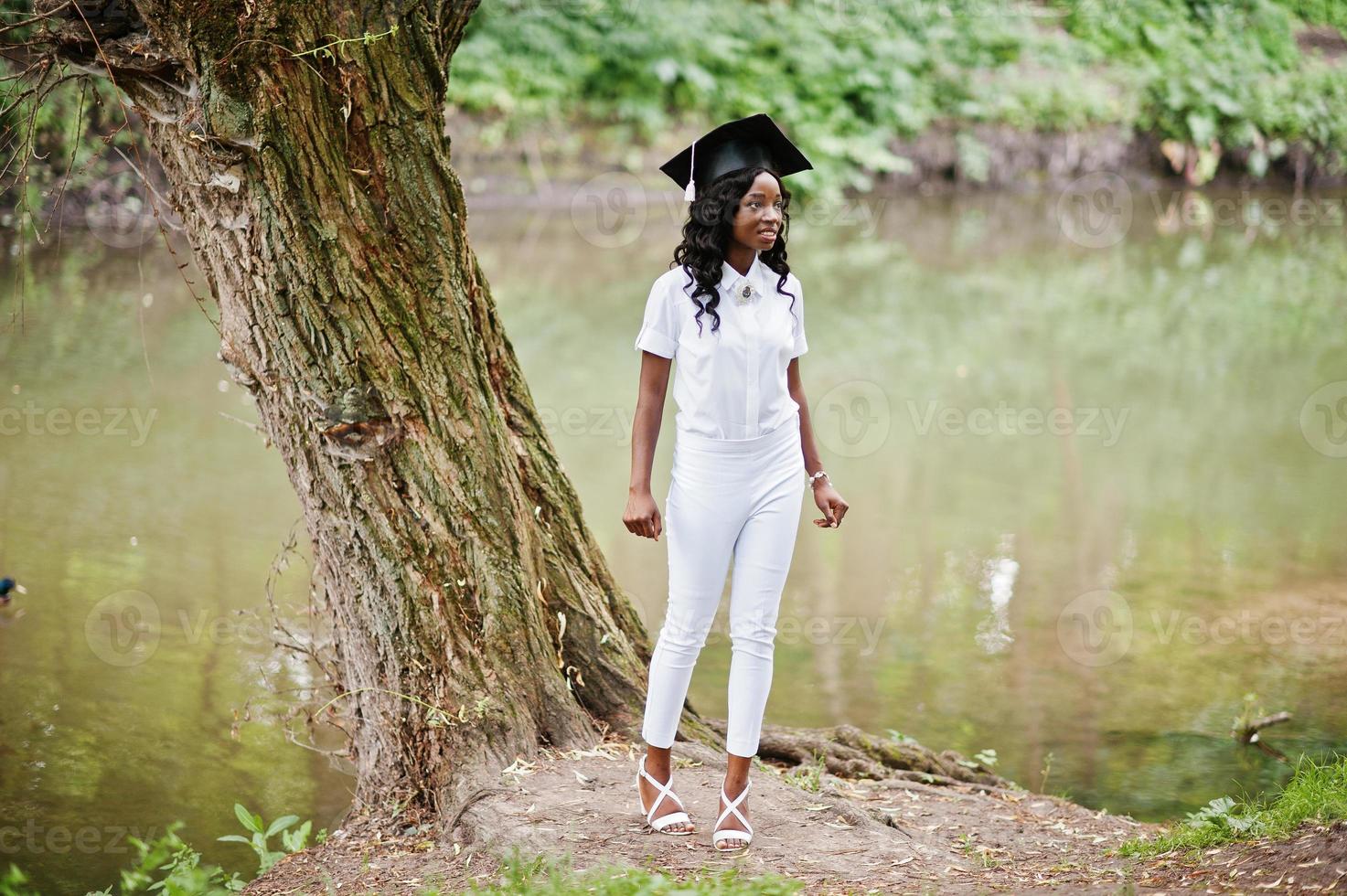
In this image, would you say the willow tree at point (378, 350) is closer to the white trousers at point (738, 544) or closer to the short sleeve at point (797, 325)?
the white trousers at point (738, 544)

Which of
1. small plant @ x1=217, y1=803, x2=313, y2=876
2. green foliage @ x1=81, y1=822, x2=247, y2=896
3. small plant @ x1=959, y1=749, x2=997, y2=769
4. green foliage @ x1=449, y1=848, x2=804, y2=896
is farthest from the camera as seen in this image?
small plant @ x1=959, y1=749, x2=997, y2=769

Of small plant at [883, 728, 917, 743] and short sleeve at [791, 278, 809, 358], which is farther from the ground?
short sleeve at [791, 278, 809, 358]

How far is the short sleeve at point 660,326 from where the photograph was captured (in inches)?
116

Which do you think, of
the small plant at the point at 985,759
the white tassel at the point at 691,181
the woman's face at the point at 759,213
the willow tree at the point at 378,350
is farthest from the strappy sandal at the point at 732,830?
the small plant at the point at 985,759

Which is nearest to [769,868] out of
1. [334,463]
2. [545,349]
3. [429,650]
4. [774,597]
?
[774,597]

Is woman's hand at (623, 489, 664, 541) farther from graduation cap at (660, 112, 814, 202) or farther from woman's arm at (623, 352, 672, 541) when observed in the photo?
graduation cap at (660, 112, 814, 202)

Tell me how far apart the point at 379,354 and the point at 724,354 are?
3.26 feet

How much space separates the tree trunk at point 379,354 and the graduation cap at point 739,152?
0.77m

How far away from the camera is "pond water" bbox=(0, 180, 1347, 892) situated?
4.65 metres

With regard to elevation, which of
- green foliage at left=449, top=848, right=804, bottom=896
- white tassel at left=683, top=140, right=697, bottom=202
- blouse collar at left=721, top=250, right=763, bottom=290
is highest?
white tassel at left=683, top=140, right=697, bottom=202

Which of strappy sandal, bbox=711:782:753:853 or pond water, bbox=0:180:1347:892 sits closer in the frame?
strappy sandal, bbox=711:782:753:853

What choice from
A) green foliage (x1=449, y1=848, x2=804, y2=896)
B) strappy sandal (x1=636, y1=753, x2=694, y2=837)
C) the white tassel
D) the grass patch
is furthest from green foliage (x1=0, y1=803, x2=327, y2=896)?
the grass patch

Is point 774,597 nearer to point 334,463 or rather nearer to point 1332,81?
point 334,463

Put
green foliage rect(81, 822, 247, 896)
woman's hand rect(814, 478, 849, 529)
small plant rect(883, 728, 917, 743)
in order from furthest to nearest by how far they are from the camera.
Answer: small plant rect(883, 728, 917, 743)
woman's hand rect(814, 478, 849, 529)
green foliage rect(81, 822, 247, 896)
